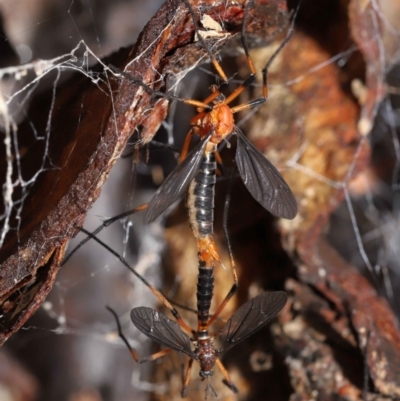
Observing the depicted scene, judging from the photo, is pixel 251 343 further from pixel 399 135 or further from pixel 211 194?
pixel 399 135

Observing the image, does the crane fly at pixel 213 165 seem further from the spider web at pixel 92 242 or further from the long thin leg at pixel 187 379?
the long thin leg at pixel 187 379

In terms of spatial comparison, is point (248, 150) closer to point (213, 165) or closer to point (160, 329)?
point (213, 165)

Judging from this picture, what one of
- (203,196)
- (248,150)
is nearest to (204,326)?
(203,196)

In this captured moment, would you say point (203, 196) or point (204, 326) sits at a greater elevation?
point (203, 196)

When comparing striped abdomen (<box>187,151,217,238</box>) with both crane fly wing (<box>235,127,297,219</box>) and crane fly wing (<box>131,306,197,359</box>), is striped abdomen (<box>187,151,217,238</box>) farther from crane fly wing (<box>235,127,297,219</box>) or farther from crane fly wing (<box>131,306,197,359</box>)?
crane fly wing (<box>131,306,197,359</box>)

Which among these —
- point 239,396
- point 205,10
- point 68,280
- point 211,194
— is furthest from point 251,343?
Result: point 205,10

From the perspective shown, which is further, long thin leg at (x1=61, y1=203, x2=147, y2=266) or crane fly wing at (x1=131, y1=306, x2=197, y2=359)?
long thin leg at (x1=61, y1=203, x2=147, y2=266)

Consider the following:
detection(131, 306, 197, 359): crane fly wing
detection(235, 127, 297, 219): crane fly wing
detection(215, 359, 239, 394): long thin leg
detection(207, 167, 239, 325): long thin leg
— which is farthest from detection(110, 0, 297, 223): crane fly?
detection(215, 359, 239, 394): long thin leg
